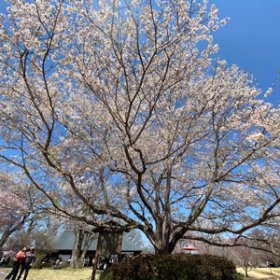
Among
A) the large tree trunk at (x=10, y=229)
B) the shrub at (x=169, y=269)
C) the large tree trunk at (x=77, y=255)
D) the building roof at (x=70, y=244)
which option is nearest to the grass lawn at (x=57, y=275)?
the large tree trunk at (x=77, y=255)

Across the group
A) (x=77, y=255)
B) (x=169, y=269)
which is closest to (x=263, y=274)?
(x=77, y=255)

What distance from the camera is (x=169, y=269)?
18.8 feet

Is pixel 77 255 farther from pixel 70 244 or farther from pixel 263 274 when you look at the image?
pixel 263 274

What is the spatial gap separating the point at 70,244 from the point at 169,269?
73.9 feet

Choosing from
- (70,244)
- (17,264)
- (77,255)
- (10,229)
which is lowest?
(17,264)

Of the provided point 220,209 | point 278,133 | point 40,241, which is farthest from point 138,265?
point 40,241

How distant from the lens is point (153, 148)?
22.6 feet

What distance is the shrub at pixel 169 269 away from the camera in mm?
5730

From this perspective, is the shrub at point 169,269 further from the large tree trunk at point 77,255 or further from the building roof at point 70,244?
the building roof at point 70,244

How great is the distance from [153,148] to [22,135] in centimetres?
345

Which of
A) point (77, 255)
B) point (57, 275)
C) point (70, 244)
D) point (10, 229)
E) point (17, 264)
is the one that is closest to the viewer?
point (17, 264)

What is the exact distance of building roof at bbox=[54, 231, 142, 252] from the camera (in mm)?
23719

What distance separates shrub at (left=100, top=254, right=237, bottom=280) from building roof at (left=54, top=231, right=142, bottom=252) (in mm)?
17893

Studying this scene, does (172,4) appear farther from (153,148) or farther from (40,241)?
(40,241)
